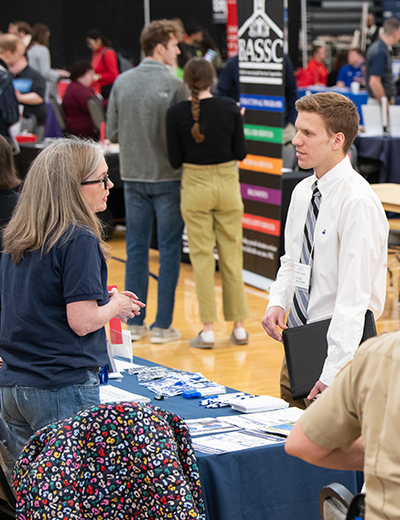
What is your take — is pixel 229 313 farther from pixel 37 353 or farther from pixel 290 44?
pixel 290 44

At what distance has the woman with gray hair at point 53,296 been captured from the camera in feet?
7.36

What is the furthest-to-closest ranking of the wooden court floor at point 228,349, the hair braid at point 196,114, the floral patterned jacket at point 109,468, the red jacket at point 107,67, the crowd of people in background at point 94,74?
the red jacket at point 107,67 < the crowd of people in background at point 94,74 < the hair braid at point 196,114 < the wooden court floor at point 228,349 < the floral patterned jacket at point 109,468

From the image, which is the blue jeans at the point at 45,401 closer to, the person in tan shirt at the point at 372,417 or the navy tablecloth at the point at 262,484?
the navy tablecloth at the point at 262,484

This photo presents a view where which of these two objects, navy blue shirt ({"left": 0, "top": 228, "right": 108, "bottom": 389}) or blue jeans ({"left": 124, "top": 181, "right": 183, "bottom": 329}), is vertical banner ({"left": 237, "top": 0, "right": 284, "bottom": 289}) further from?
navy blue shirt ({"left": 0, "top": 228, "right": 108, "bottom": 389})

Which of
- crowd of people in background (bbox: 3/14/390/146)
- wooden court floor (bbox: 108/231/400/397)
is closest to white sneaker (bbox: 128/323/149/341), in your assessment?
wooden court floor (bbox: 108/231/400/397)

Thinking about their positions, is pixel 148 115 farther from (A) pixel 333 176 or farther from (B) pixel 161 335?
(A) pixel 333 176

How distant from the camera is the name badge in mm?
2488

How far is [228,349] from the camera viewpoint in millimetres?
5062

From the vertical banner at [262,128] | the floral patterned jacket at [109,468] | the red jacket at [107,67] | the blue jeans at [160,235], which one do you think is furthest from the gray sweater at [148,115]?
the red jacket at [107,67]

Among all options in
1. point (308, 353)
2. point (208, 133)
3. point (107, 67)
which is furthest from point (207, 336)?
point (107, 67)

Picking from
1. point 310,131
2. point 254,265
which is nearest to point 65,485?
point 310,131

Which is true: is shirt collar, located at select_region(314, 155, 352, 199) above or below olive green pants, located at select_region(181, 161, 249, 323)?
above

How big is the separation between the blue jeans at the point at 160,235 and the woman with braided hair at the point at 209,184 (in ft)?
0.42

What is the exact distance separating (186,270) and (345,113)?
4.73 m
